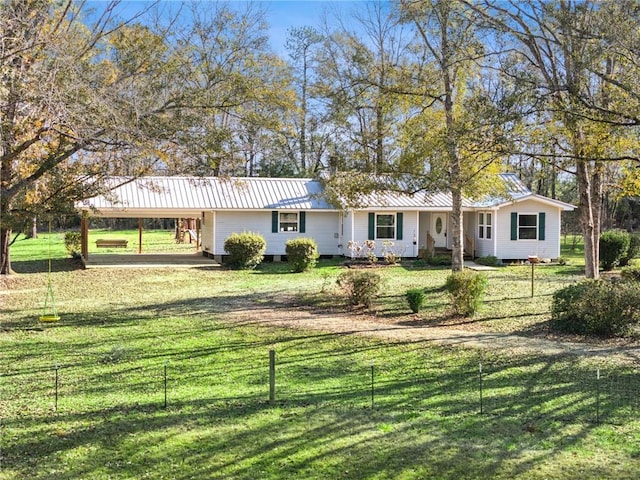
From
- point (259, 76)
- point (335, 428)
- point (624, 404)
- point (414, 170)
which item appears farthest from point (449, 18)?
point (335, 428)

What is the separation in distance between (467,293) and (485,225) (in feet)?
46.7

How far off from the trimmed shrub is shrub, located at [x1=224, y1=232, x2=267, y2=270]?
1355cm

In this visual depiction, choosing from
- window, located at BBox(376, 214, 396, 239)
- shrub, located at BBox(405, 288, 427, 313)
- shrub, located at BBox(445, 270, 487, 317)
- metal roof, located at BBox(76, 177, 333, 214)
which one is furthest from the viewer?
window, located at BBox(376, 214, 396, 239)

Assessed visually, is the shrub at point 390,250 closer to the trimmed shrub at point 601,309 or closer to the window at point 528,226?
the window at point 528,226

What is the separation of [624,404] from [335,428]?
3423mm

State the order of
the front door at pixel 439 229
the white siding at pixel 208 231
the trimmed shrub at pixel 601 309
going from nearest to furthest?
the trimmed shrub at pixel 601 309
the white siding at pixel 208 231
the front door at pixel 439 229

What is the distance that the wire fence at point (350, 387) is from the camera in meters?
7.02

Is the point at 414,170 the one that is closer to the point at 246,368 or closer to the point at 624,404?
the point at 246,368

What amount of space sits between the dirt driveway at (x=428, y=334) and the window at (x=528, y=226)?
15.0 m

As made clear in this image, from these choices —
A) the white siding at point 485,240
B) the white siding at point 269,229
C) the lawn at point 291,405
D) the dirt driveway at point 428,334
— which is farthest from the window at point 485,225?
the dirt driveway at point 428,334

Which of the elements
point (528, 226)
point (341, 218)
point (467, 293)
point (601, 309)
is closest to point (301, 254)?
point (341, 218)

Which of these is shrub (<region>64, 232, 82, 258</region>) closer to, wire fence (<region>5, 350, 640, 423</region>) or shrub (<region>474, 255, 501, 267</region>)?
shrub (<region>474, 255, 501, 267</region>)

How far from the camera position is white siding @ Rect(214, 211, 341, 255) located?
2627 cm

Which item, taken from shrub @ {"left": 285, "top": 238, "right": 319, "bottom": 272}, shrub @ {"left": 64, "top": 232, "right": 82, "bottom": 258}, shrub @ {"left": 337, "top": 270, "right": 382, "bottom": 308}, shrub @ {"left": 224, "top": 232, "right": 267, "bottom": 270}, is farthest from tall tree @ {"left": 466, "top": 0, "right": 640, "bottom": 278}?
shrub @ {"left": 64, "top": 232, "right": 82, "bottom": 258}
